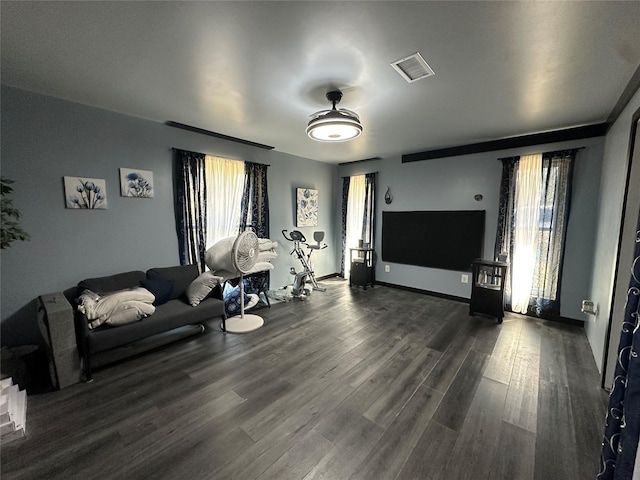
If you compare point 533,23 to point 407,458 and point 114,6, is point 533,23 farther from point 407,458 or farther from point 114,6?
point 407,458

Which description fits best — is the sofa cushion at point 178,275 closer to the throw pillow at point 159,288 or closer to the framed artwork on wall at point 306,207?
the throw pillow at point 159,288

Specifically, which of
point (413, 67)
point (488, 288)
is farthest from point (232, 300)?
point (488, 288)

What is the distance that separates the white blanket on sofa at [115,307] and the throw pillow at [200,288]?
449 millimetres

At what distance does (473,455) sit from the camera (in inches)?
59.9

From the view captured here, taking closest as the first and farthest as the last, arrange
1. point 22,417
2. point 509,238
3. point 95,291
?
point 22,417 → point 95,291 → point 509,238

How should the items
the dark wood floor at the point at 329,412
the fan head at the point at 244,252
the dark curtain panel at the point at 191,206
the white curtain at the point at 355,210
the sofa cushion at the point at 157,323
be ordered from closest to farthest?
the dark wood floor at the point at 329,412 < the sofa cushion at the point at 157,323 < the fan head at the point at 244,252 < the dark curtain panel at the point at 191,206 < the white curtain at the point at 355,210

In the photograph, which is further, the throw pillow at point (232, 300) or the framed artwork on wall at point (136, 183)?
the throw pillow at point (232, 300)

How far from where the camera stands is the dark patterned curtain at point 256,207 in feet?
13.3

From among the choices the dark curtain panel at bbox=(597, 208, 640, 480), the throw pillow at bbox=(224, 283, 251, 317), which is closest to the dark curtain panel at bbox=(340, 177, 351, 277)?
the throw pillow at bbox=(224, 283, 251, 317)

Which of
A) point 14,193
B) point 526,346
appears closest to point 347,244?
point 526,346

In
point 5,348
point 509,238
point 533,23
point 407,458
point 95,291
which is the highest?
point 533,23

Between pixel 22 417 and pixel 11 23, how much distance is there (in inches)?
98.4

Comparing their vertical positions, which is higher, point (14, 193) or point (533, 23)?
point (533, 23)

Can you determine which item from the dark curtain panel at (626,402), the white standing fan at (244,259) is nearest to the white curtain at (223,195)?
the white standing fan at (244,259)
